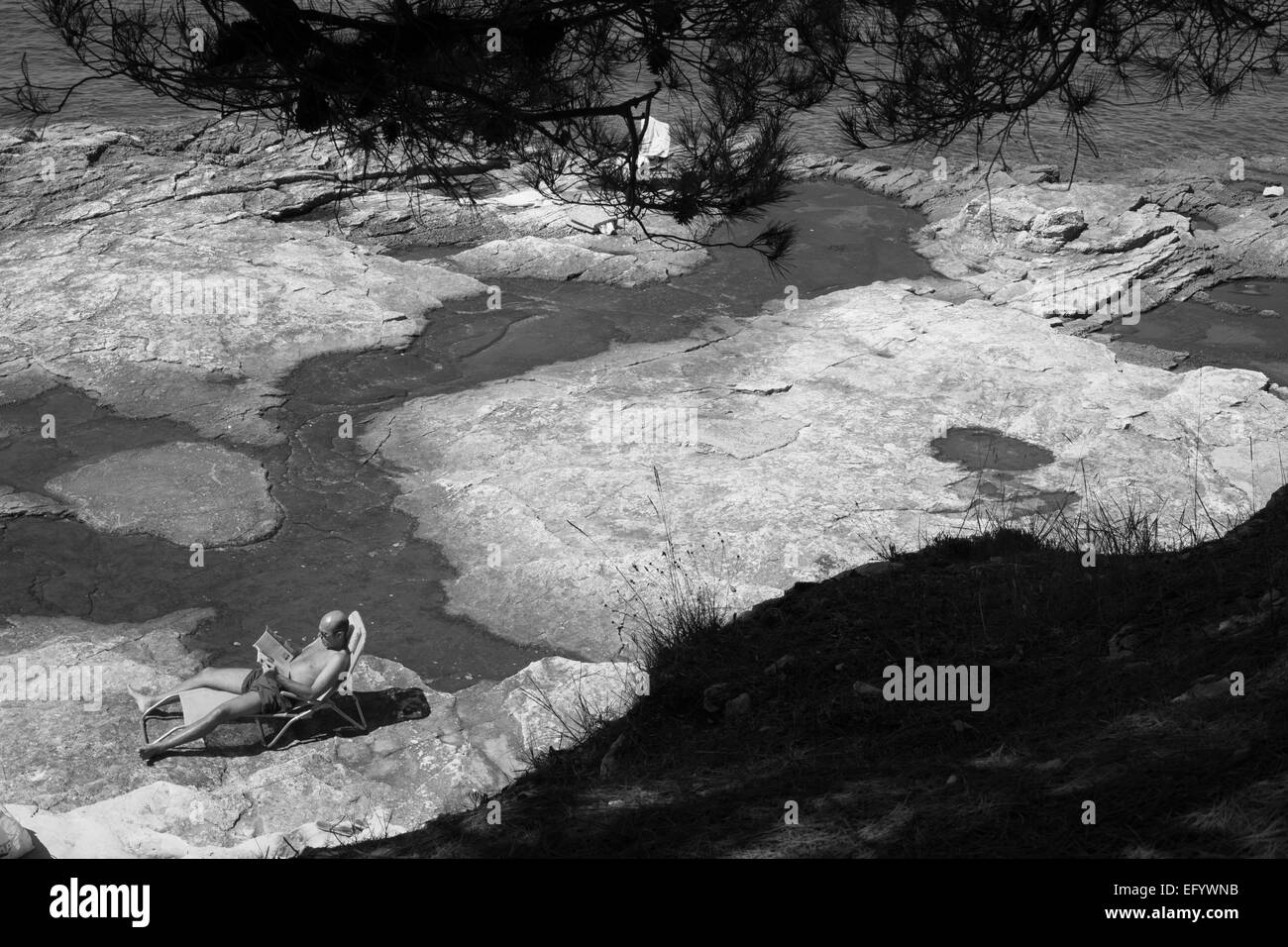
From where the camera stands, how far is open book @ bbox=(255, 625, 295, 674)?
5.51 metres

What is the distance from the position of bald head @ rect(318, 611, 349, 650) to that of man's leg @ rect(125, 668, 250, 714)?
1.24 ft

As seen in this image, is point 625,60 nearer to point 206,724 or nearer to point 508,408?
point 206,724

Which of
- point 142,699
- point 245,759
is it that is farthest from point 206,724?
point 142,699

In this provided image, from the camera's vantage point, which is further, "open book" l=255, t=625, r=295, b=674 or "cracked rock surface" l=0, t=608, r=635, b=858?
"open book" l=255, t=625, r=295, b=674

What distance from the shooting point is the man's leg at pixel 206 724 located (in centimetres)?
526

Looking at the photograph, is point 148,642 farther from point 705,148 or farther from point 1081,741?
point 1081,741

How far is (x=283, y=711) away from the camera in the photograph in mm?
5512

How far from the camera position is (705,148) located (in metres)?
5.21

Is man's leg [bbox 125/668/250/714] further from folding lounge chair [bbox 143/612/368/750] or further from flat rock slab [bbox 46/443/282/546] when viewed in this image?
flat rock slab [bbox 46/443/282/546]

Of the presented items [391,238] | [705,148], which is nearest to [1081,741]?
[705,148]

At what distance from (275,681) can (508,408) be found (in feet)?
11.7

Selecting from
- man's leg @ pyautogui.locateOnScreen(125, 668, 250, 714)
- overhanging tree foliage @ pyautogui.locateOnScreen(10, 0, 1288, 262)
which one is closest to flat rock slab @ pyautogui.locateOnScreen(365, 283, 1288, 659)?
man's leg @ pyautogui.locateOnScreen(125, 668, 250, 714)

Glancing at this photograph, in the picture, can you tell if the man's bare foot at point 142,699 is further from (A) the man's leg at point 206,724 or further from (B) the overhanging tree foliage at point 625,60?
(B) the overhanging tree foliage at point 625,60

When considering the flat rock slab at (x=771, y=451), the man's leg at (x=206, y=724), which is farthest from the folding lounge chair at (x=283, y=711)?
the flat rock slab at (x=771, y=451)
